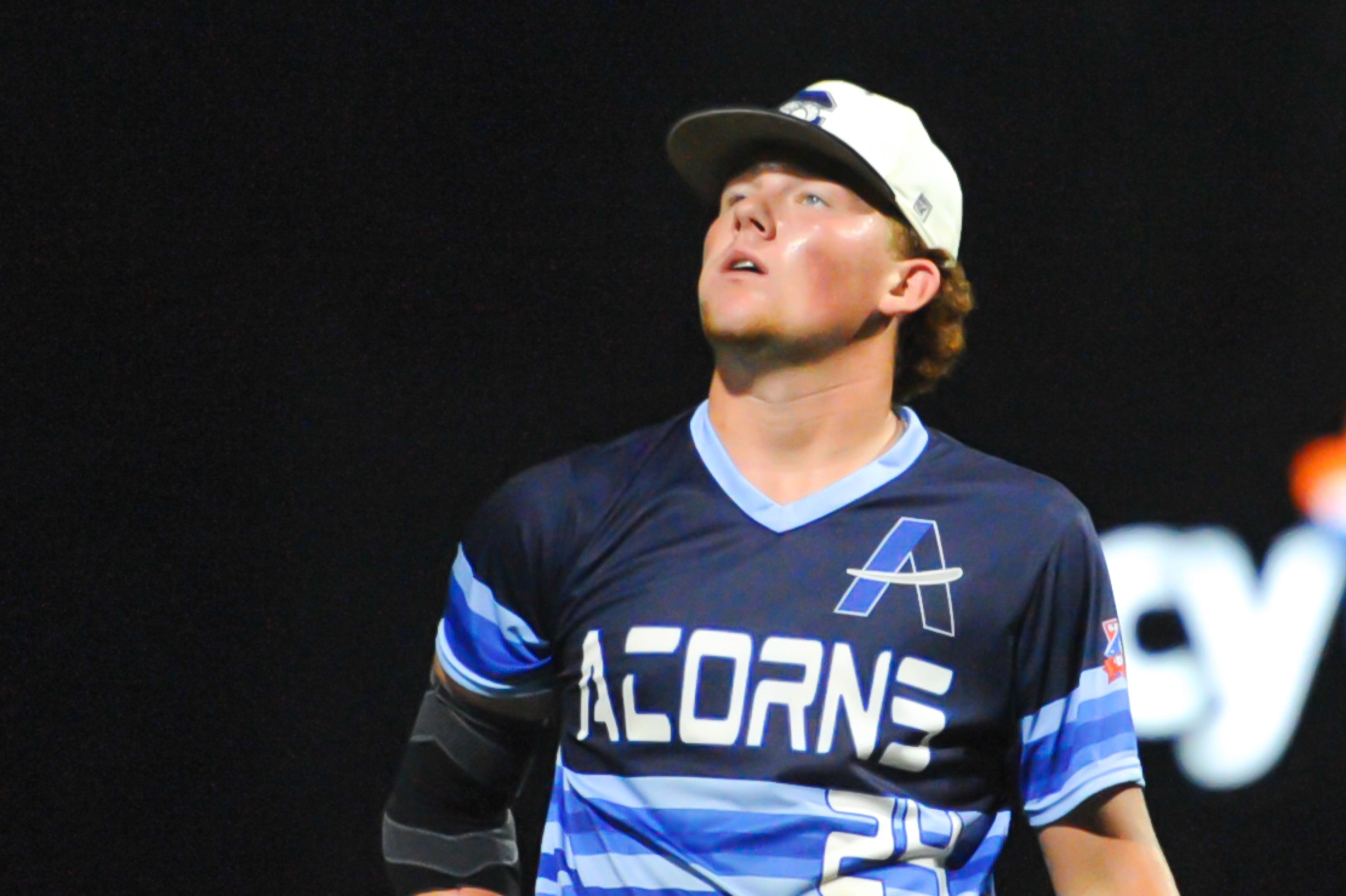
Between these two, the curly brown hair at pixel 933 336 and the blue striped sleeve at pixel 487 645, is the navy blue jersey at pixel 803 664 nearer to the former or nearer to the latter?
the blue striped sleeve at pixel 487 645

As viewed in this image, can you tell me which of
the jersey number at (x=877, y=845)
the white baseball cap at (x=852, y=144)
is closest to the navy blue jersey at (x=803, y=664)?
the jersey number at (x=877, y=845)

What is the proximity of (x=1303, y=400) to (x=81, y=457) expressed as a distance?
5.63ft

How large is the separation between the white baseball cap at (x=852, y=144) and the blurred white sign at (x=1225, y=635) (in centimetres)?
86

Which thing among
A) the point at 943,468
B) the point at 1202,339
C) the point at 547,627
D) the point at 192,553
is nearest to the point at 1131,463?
the point at 1202,339

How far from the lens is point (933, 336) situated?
1.95 meters

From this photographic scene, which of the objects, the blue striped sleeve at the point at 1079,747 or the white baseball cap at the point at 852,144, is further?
the white baseball cap at the point at 852,144

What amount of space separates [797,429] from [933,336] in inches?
10.0

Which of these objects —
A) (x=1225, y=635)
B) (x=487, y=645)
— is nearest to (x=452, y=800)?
(x=487, y=645)

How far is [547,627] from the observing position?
5.79 feet

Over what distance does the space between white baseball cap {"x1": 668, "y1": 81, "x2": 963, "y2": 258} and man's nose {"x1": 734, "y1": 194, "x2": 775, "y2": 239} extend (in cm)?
8

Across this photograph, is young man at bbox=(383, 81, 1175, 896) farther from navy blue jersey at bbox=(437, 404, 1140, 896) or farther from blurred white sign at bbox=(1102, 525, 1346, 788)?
blurred white sign at bbox=(1102, 525, 1346, 788)

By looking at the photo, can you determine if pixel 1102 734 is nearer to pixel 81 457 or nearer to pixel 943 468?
pixel 943 468

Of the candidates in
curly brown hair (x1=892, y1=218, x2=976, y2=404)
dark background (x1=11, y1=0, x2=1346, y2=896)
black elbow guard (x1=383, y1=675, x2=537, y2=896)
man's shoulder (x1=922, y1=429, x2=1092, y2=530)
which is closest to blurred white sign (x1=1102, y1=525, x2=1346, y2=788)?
dark background (x1=11, y1=0, x2=1346, y2=896)

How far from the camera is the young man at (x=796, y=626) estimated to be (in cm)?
164
